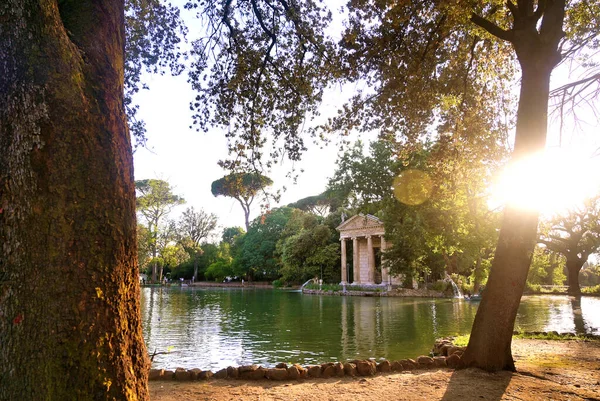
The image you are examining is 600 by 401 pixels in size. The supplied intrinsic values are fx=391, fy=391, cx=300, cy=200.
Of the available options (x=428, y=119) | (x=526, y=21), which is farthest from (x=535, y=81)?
(x=428, y=119)

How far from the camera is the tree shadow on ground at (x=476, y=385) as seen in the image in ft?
14.6

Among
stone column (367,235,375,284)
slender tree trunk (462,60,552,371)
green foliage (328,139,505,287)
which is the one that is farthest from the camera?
stone column (367,235,375,284)

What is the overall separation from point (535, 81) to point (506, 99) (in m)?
4.30

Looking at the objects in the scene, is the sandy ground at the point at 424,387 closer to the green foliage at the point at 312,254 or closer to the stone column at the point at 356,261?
the stone column at the point at 356,261

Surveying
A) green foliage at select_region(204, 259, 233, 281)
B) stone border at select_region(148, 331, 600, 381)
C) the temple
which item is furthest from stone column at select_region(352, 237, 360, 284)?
stone border at select_region(148, 331, 600, 381)

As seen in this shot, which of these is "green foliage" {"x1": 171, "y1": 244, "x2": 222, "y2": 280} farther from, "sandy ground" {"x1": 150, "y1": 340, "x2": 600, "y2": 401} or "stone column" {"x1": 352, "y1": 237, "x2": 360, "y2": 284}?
"sandy ground" {"x1": 150, "y1": 340, "x2": 600, "y2": 401}

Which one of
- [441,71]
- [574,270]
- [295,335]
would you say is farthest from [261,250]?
[441,71]

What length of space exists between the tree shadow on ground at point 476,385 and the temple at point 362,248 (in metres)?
38.0

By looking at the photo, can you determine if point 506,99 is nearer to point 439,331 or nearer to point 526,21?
point 526,21

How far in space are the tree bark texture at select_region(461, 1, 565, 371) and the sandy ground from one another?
36 centimetres

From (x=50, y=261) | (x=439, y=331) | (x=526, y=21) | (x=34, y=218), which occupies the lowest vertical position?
→ (x=439, y=331)

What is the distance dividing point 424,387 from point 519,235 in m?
2.49

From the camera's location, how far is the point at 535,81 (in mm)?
5824

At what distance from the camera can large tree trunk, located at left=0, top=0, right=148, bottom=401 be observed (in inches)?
82.4
